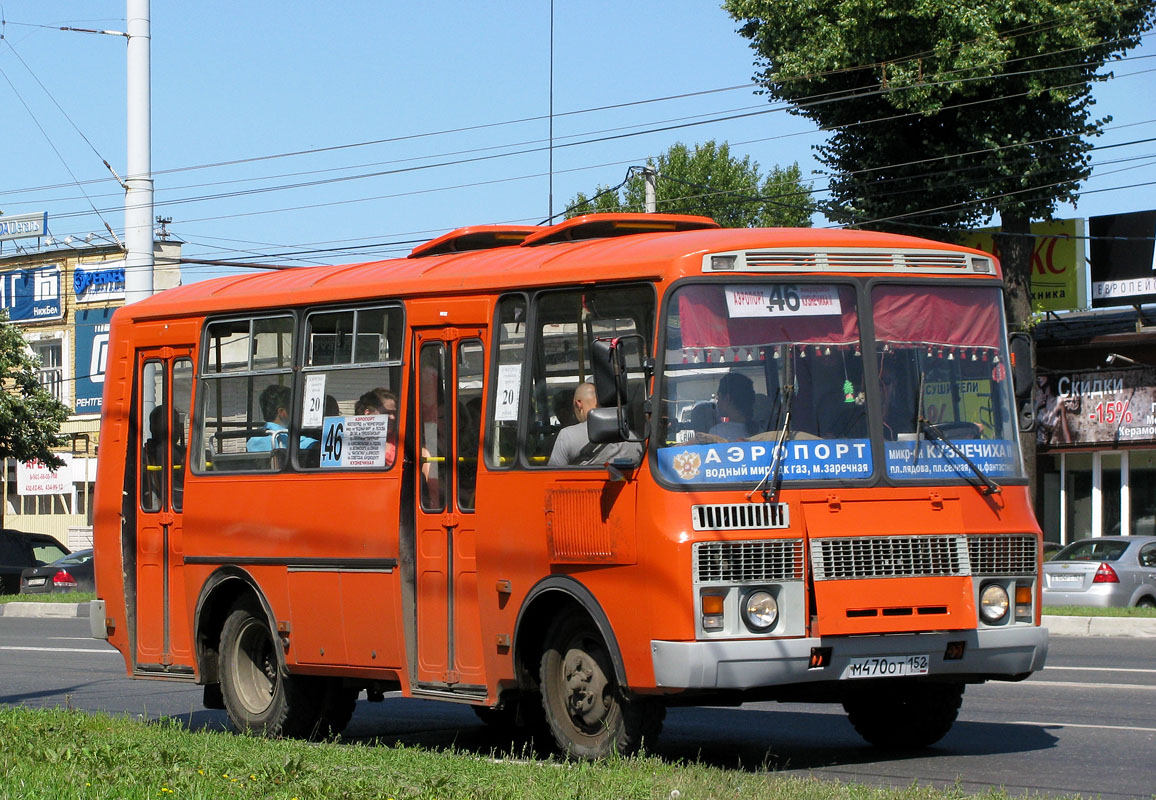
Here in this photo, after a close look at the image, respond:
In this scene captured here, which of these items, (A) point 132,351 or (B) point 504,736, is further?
(A) point 132,351

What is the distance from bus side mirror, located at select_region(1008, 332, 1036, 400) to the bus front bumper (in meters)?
1.35

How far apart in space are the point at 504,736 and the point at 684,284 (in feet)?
12.7

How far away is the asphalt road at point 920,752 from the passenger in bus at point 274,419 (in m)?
2.07

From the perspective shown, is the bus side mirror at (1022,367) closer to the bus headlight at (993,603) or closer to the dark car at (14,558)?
the bus headlight at (993,603)

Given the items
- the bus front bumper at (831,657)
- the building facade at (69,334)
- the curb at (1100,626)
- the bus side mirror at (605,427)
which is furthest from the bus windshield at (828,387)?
the building facade at (69,334)

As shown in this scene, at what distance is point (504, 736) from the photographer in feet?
35.8

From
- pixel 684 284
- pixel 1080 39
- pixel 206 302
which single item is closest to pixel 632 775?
pixel 684 284

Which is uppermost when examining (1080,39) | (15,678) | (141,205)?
(1080,39)

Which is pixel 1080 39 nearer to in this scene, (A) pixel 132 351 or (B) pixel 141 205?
(B) pixel 141 205

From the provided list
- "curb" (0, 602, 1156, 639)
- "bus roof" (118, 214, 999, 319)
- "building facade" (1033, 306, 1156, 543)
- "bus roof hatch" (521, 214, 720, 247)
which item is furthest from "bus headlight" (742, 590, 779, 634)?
"building facade" (1033, 306, 1156, 543)

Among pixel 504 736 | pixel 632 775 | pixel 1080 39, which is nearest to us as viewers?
pixel 632 775

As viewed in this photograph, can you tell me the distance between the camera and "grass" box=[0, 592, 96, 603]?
28.8 meters

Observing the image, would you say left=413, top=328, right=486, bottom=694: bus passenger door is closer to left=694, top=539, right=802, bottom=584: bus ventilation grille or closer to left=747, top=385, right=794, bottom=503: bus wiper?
left=694, top=539, right=802, bottom=584: bus ventilation grille

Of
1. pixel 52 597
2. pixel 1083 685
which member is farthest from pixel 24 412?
pixel 1083 685
